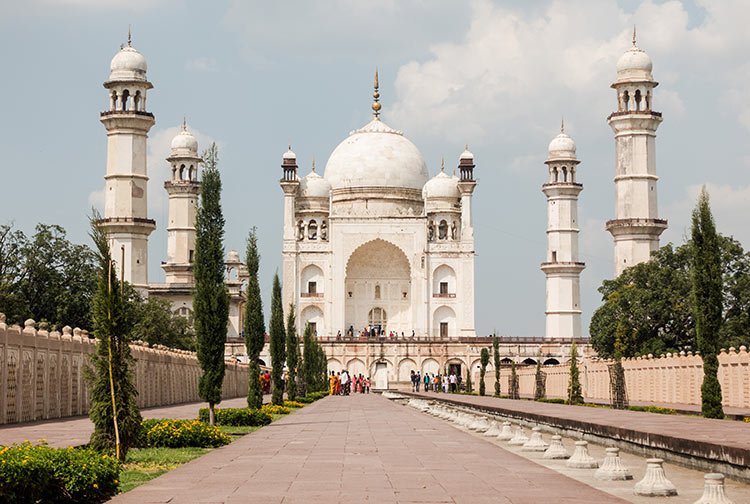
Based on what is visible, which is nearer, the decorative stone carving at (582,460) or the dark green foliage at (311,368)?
the decorative stone carving at (582,460)

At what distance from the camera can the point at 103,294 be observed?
12.0m

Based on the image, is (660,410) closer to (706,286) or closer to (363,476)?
(706,286)

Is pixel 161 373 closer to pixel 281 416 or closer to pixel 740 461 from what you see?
pixel 281 416

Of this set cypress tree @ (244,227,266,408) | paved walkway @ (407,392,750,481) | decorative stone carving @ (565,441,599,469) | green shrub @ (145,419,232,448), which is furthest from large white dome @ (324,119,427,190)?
decorative stone carving @ (565,441,599,469)

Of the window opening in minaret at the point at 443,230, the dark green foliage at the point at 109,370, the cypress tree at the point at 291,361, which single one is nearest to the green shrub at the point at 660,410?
the cypress tree at the point at 291,361

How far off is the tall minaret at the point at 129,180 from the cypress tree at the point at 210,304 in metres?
38.1

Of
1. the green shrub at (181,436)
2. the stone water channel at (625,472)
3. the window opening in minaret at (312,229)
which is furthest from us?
the window opening in minaret at (312,229)

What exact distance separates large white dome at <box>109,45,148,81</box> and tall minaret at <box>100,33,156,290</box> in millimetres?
333

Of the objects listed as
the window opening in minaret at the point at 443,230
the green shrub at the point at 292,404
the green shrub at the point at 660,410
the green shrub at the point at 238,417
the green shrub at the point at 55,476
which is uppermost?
the window opening in minaret at the point at 443,230

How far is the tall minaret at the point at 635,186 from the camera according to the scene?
58.8 m

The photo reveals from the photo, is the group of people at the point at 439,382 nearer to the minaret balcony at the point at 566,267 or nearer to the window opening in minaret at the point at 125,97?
the minaret balcony at the point at 566,267

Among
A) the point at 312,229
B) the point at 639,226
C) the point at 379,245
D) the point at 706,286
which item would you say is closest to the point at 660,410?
the point at 706,286

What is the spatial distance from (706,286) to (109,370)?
41.9ft

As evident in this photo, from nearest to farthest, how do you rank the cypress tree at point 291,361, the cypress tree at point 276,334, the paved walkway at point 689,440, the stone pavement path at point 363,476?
the stone pavement path at point 363,476
the paved walkway at point 689,440
the cypress tree at point 276,334
the cypress tree at point 291,361
